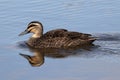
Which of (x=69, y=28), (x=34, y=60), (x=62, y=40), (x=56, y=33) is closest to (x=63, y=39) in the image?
(x=62, y=40)

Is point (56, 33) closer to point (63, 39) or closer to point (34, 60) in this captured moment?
point (63, 39)

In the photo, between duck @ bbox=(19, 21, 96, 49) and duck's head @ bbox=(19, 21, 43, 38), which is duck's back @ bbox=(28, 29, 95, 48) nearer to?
duck @ bbox=(19, 21, 96, 49)

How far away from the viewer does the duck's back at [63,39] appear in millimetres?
15609

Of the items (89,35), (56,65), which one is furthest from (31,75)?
(89,35)

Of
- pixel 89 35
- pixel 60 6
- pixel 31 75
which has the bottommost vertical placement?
pixel 31 75

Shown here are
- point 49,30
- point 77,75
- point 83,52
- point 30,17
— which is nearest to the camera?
point 77,75

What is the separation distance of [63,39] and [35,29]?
1.10 meters

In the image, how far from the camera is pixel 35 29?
16.4m

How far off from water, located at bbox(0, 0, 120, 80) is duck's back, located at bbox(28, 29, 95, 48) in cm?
46

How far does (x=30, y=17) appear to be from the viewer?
59.6ft

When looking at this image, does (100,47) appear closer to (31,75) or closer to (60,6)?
(31,75)

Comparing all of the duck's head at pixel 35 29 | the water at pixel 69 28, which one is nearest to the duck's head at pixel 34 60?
the water at pixel 69 28

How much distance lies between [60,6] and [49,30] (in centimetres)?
286

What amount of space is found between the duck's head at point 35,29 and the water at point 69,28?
32 centimetres
